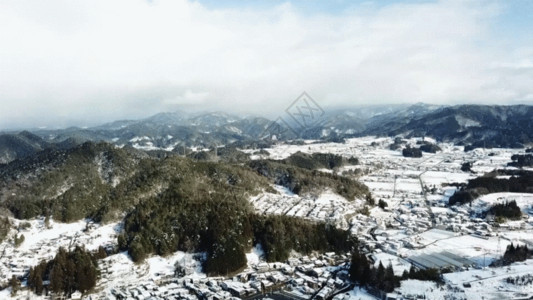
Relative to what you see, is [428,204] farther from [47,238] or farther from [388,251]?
[47,238]

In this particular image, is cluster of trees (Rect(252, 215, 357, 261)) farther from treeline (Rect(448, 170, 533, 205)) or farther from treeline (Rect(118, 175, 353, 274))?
treeline (Rect(448, 170, 533, 205))

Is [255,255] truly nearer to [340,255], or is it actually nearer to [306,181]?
[340,255]

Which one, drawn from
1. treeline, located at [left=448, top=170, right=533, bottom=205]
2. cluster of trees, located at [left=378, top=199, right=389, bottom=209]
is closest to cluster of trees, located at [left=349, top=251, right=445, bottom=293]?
cluster of trees, located at [left=378, top=199, right=389, bottom=209]

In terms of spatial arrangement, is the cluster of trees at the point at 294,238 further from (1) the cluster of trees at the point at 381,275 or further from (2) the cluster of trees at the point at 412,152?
(2) the cluster of trees at the point at 412,152

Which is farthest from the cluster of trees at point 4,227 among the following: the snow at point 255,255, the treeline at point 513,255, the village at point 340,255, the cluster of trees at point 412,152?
the cluster of trees at point 412,152

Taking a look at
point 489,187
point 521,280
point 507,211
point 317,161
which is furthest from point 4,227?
point 317,161

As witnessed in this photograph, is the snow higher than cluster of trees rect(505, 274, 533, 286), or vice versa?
cluster of trees rect(505, 274, 533, 286)
